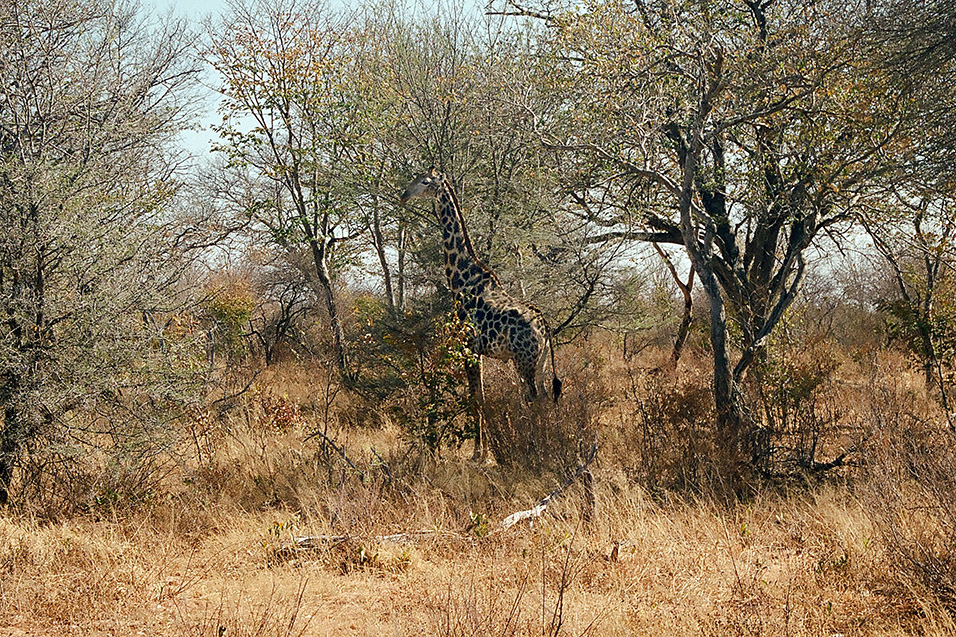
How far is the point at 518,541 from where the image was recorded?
6.20 m

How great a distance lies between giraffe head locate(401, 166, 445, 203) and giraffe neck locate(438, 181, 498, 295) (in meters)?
0.09

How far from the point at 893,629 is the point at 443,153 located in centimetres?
919

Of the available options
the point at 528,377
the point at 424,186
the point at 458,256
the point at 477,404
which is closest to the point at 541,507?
the point at 477,404

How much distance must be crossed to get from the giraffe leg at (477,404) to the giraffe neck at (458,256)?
1.19m

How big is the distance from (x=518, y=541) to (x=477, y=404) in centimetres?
272

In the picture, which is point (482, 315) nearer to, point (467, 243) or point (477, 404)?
point (467, 243)

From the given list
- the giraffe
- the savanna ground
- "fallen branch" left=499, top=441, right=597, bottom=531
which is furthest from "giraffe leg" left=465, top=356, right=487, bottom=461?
"fallen branch" left=499, top=441, right=597, bottom=531

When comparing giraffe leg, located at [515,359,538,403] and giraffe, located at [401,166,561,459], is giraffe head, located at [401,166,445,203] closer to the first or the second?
giraffe, located at [401,166,561,459]

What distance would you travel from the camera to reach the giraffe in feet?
30.0

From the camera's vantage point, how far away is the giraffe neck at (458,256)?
9.95 m

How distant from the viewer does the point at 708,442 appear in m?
7.72

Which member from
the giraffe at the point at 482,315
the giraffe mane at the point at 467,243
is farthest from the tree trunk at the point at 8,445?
the giraffe mane at the point at 467,243

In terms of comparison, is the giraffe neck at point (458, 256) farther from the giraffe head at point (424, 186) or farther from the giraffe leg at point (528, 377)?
the giraffe leg at point (528, 377)

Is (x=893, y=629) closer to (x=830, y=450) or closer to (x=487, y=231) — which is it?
(x=830, y=450)
